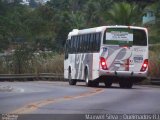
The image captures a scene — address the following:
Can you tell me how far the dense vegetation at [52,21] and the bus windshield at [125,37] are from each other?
13.4 m

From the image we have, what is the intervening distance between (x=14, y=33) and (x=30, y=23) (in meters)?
10.3

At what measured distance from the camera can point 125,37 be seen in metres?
32.3

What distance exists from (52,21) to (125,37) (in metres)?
48.3

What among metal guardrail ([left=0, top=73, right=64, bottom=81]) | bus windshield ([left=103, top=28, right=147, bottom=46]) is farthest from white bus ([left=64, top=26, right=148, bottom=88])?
metal guardrail ([left=0, top=73, right=64, bottom=81])

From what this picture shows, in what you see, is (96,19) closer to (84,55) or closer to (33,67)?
(33,67)

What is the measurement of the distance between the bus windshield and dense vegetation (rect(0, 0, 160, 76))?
13365 mm

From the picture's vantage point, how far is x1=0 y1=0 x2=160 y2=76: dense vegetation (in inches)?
2056

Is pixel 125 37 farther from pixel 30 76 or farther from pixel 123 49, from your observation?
pixel 30 76

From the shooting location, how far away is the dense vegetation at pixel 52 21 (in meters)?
52.2

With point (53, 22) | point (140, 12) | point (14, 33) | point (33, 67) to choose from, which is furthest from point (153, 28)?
point (53, 22)

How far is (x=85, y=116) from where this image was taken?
1490cm

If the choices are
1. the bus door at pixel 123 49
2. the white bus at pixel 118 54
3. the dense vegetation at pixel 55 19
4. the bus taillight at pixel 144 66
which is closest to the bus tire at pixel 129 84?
the white bus at pixel 118 54

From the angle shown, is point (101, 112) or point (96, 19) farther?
point (96, 19)

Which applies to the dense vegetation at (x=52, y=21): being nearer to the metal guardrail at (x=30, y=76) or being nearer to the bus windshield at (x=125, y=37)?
the metal guardrail at (x=30, y=76)
